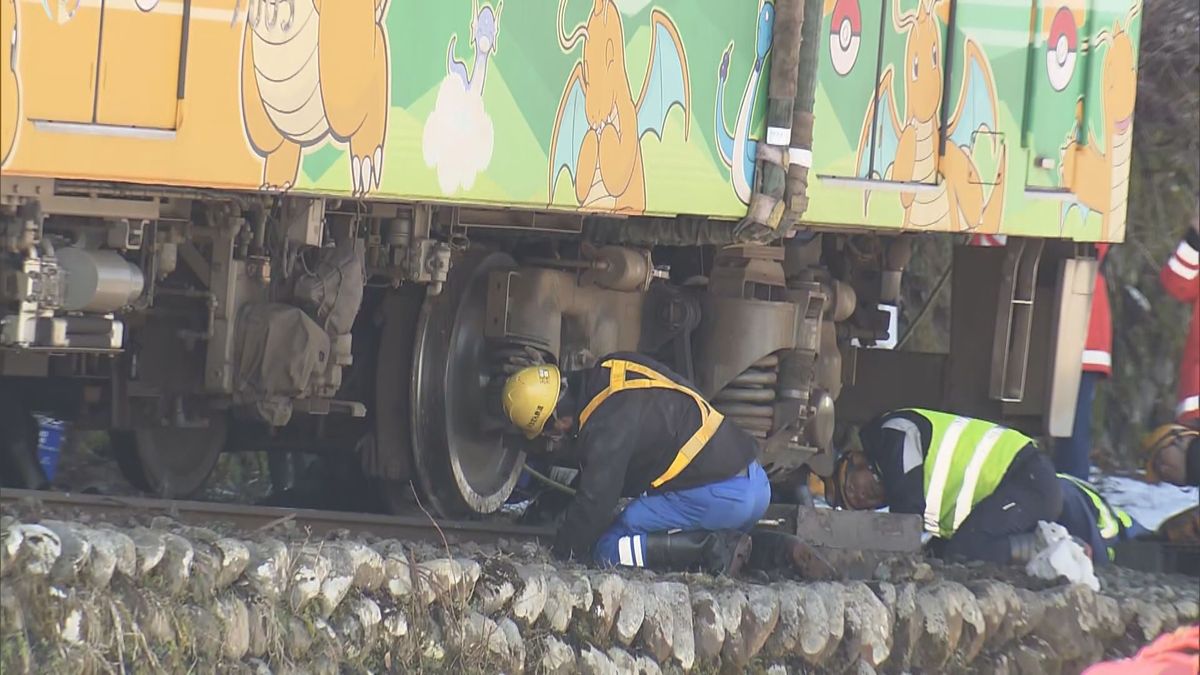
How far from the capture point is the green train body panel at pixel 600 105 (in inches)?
199

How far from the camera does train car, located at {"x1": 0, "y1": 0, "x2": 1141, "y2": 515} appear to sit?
209 inches

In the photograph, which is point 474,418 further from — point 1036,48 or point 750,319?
point 1036,48

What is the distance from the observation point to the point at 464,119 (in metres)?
6.18

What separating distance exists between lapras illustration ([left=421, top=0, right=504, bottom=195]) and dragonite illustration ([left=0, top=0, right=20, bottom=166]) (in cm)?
159

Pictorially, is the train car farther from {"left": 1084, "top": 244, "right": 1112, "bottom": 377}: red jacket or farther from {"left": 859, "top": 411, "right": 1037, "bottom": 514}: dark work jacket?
{"left": 1084, "top": 244, "right": 1112, "bottom": 377}: red jacket

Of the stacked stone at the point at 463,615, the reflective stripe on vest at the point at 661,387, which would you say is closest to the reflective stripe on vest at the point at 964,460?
the stacked stone at the point at 463,615

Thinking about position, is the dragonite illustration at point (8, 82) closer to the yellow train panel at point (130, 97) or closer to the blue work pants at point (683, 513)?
the yellow train panel at point (130, 97)

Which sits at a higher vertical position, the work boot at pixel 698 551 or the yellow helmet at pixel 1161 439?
the yellow helmet at pixel 1161 439

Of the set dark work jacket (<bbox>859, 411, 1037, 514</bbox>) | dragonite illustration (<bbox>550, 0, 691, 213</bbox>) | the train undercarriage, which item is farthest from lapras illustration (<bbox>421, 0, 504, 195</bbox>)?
dark work jacket (<bbox>859, 411, 1037, 514</bbox>)

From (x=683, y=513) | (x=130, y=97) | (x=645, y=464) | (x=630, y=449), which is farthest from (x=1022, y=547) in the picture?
(x=130, y=97)

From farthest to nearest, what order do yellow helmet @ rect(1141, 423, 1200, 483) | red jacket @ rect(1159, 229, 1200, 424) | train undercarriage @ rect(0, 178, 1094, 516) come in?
red jacket @ rect(1159, 229, 1200, 424), yellow helmet @ rect(1141, 423, 1200, 483), train undercarriage @ rect(0, 178, 1094, 516)

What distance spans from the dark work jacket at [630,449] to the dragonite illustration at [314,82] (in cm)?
190

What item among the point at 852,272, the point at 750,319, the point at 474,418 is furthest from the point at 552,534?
the point at 852,272

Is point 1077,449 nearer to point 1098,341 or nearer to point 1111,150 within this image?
point 1098,341
